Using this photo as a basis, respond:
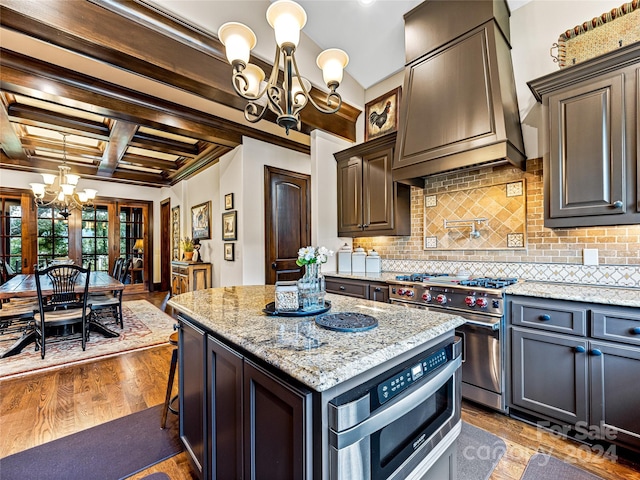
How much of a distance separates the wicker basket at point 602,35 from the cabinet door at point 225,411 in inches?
119

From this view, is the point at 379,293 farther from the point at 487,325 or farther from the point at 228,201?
the point at 228,201

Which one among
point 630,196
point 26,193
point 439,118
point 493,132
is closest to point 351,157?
point 439,118

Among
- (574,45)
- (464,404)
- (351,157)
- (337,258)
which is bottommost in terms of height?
(464,404)

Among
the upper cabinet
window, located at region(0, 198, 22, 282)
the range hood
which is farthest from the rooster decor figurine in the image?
window, located at region(0, 198, 22, 282)

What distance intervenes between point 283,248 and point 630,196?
3846 millimetres

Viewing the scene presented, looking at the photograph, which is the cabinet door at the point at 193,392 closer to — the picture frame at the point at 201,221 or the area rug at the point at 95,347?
the area rug at the point at 95,347

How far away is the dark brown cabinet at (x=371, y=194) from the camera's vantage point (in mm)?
3375

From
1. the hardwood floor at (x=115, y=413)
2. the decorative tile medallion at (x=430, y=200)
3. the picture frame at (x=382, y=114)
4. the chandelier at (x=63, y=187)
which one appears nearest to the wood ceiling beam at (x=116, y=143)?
the chandelier at (x=63, y=187)

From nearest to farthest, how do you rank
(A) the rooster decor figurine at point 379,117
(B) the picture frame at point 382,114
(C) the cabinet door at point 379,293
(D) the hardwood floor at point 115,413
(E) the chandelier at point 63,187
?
1. (D) the hardwood floor at point 115,413
2. (C) the cabinet door at point 379,293
3. (B) the picture frame at point 382,114
4. (A) the rooster decor figurine at point 379,117
5. (E) the chandelier at point 63,187

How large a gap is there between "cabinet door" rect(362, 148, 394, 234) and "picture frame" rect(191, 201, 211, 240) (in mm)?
3186

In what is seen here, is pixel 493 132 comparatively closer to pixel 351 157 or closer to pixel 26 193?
pixel 351 157

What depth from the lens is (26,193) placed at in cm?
614

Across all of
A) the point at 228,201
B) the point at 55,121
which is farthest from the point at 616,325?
the point at 55,121

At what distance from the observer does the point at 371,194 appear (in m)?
3.56
